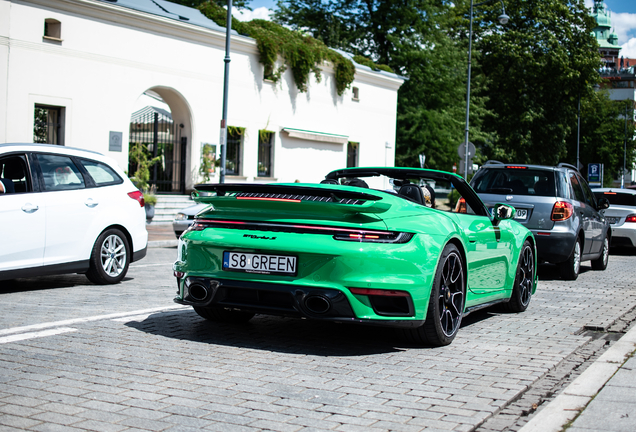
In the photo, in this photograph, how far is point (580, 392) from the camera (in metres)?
4.50

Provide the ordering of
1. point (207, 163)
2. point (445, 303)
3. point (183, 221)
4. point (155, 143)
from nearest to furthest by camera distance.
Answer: point (445, 303) < point (183, 221) < point (155, 143) < point (207, 163)

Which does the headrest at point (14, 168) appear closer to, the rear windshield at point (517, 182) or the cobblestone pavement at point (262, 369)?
the cobblestone pavement at point (262, 369)

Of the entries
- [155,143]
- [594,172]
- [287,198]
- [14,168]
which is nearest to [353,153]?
[155,143]

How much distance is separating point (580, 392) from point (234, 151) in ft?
78.3

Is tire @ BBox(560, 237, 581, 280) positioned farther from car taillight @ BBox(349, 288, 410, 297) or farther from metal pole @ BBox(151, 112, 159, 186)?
metal pole @ BBox(151, 112, 159, 186)

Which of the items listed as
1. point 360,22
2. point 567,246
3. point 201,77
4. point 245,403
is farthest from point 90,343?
point 360,22

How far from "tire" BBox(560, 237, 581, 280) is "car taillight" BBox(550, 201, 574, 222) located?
0.53m

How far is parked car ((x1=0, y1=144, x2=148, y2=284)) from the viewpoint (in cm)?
801

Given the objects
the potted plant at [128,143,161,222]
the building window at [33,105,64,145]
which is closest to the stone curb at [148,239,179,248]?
the potted plant at [128,143,161,222]

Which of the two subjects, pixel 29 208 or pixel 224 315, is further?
pixel 29 208

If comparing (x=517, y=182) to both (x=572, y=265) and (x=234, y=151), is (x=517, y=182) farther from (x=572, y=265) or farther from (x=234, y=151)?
(x=234, y=151)

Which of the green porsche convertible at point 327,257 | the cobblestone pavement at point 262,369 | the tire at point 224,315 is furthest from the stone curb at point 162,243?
the green porsche convertible at point 327,257

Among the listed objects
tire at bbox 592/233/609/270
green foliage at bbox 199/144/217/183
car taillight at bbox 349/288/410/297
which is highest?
green foliage at bbox 199/144/217/183

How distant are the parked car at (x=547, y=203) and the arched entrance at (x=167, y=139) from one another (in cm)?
1496
